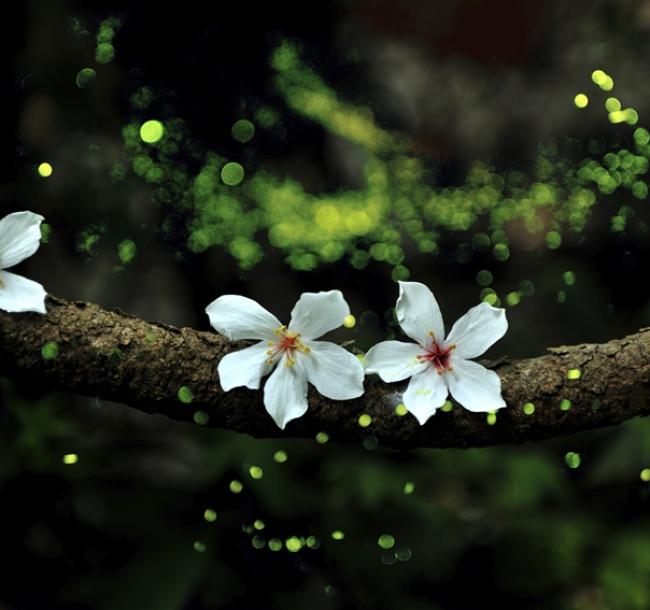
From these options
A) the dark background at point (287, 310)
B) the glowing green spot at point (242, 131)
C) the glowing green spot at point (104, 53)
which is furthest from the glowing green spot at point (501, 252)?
the glowing green spot at point (104, 53)

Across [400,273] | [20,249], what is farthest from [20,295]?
[400,273]

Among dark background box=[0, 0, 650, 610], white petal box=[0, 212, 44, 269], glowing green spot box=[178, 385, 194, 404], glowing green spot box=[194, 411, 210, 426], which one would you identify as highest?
white petal box=[0, 212, 44, 269]

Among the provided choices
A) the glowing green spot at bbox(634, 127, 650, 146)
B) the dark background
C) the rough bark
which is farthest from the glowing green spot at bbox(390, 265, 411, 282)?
the rough bark

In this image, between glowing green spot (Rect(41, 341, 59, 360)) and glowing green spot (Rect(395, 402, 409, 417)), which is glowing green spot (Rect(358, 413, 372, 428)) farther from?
glowing green spot (Rect(41, 341, 59, 360))

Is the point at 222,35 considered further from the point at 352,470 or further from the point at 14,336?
the point at 14,336

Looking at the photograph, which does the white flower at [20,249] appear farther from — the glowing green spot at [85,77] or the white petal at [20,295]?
the glowing green spot at [85,77]

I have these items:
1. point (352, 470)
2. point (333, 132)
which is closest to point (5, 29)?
point (333, 132)

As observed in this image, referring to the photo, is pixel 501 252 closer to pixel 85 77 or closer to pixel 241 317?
pixel 85 77

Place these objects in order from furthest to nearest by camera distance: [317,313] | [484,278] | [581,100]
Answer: [484,278] → [581,100] → [317,313]
